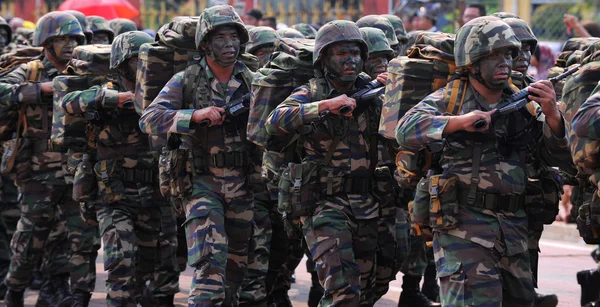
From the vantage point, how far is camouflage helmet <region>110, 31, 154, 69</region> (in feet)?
33.0

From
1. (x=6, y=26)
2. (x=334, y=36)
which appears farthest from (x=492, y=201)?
(x=6, y=26)

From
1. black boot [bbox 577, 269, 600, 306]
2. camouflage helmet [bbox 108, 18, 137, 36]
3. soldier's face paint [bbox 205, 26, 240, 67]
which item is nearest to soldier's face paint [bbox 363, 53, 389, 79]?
soldier's face paint [bbox 205, 26, 240, 67]

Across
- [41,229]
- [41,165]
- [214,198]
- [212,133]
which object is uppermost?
[212,133]

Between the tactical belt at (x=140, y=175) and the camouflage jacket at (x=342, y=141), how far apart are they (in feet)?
5.51

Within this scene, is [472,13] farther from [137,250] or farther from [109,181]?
[109,181]

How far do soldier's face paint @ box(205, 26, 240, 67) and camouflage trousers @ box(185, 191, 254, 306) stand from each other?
91cm

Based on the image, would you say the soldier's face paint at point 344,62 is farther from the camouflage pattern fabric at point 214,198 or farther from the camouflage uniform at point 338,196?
the camouflage pattern fabric at point 214,198

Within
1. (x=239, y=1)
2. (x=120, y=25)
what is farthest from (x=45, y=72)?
(x=239, y=1)

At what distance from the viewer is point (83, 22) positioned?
11703 millimetres

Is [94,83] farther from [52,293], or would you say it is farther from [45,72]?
[52,293]

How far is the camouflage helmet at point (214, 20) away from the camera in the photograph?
9.12m

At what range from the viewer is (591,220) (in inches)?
329

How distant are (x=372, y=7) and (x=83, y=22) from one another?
48.4 feet

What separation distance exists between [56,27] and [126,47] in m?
1.32
